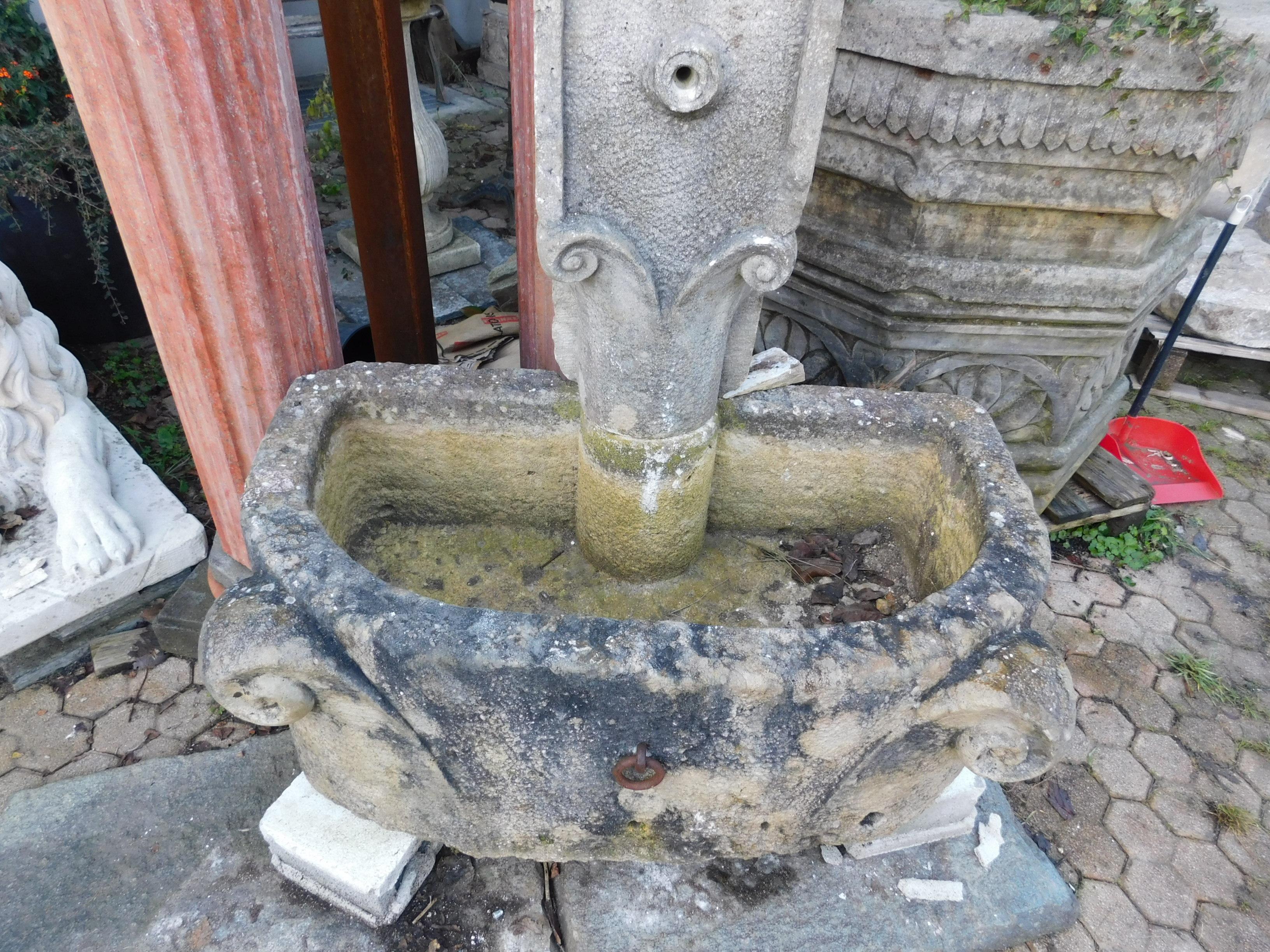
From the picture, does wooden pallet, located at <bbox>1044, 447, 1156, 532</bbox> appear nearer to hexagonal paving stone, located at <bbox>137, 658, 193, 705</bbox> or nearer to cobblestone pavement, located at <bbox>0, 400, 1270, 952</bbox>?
cobblestone pavement, located at <bbox>0, 400, 1270, 952</bbox>

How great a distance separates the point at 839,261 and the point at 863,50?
0.64 metres

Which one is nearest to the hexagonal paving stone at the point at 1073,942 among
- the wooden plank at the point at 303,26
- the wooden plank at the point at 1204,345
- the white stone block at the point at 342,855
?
the white stone block at the point at 342,855

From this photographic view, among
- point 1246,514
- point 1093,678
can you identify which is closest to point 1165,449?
point 1246,514

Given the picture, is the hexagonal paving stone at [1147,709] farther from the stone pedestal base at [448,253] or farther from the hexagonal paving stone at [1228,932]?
the stone pedestal base at [448,253]

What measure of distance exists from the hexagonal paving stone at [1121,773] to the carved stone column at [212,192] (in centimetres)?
271

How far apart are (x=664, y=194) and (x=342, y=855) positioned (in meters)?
1.72

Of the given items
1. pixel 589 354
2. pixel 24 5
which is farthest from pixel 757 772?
pixel 24 5

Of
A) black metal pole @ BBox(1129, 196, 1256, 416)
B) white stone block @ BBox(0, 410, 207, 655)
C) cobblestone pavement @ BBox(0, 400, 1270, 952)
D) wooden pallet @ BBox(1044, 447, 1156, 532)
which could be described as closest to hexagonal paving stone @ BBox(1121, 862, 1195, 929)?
cobblestone pavement @ BBox(0, 400, 1270, 952)

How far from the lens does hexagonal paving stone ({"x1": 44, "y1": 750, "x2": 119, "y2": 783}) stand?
253cm

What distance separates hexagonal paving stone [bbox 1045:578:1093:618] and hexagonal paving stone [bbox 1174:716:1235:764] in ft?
1.71

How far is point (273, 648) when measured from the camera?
158 cm

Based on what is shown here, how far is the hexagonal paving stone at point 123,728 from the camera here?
8.63ft

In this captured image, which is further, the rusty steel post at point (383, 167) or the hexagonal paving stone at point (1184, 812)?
the hexagonal paving stone at point (1184, 812)

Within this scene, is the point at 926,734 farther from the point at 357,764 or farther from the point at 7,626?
the point at 7,626
